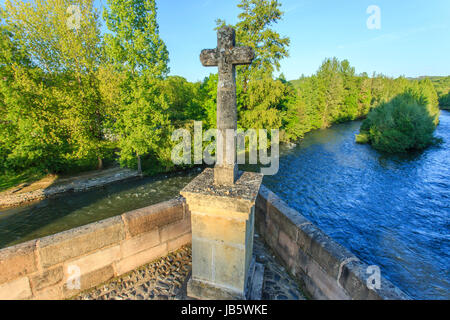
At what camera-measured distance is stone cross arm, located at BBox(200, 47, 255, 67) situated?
8.36ft

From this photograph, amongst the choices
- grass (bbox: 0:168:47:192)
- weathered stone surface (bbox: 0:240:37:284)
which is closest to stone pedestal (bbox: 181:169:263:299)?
weathered stone surface (bbox: 0:240:37:284)

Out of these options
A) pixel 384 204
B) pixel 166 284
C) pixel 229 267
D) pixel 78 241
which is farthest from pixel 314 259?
pixel 384 204

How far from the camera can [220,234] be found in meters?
2.72

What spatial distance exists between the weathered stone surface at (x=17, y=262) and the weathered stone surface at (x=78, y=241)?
10 centimetres

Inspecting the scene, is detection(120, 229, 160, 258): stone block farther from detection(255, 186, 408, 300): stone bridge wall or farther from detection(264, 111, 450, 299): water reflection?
detection(264, 111, 450, 299): water reflection

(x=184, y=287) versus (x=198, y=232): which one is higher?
(x=198, y=232)

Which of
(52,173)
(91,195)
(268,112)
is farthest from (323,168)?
(52,173)

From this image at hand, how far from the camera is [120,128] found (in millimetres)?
14812

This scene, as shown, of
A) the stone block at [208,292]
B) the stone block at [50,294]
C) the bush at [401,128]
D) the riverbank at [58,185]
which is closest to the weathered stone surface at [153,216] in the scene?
the stone block at [50,294]

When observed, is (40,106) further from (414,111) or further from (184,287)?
(414,111)

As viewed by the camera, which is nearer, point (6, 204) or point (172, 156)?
point (6, 204)

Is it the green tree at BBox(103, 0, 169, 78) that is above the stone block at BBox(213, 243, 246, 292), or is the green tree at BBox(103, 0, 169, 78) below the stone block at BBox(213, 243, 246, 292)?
above

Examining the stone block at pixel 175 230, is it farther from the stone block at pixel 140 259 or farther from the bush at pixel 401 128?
the bush at pixel 401 128

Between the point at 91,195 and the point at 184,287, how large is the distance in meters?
12.5
